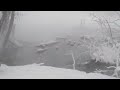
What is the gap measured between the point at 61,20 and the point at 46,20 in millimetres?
6109

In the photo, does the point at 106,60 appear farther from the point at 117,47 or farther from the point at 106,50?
the point at 117,47

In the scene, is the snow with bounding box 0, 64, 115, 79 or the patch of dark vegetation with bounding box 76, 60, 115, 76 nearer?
the snow with bounding box 0, 64, 115, 79

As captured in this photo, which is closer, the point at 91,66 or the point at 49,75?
the point at 49,75

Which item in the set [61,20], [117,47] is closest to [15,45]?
[117,47]

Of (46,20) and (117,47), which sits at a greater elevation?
(46,20)

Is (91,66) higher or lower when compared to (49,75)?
higher

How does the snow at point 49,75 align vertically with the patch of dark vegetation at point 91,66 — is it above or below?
below

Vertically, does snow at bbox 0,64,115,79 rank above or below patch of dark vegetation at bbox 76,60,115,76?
below

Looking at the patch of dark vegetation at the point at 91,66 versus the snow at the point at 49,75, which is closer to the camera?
the snow at the point at 49,75
